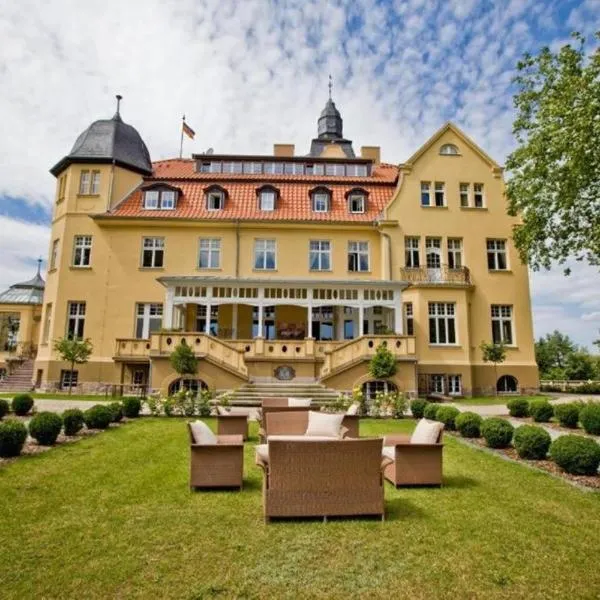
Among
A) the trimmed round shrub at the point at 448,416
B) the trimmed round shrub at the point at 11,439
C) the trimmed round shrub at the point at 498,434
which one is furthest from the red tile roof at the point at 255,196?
the trimmed round shrub at the point at 11,439

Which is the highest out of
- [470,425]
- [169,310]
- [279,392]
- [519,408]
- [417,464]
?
[169,310]

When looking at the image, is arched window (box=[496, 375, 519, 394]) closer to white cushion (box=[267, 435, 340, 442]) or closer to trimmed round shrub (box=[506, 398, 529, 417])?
trimmed round shrub (box=[506, 398, 529, 417])

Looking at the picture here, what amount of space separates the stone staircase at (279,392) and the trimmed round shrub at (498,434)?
7.37 meters

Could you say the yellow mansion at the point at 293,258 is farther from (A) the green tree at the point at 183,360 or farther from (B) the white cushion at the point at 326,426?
(B) the white cushion at the point at 326,426

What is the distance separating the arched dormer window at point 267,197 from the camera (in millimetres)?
25094

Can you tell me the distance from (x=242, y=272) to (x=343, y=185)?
794cm

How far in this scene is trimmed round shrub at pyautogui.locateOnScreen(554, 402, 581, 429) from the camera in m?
12.9

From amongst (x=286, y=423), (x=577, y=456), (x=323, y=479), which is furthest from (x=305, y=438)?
(x=577, y=456)

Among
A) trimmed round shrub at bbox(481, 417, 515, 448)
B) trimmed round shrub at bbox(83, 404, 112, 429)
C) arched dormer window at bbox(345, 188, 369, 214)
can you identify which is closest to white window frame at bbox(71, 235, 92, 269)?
arched dormer window at bbox(345, 188, 369, 214)

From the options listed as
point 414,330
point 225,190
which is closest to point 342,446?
point 414,330

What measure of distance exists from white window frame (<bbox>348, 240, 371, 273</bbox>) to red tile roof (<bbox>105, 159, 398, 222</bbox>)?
1219 millimetres

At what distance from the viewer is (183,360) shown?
17.4 m

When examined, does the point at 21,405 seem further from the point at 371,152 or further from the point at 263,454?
the point at 371,152

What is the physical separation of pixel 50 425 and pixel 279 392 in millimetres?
9229
